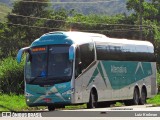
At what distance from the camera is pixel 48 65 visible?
24.3 meters

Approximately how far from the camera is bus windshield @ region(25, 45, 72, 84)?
2397 cm

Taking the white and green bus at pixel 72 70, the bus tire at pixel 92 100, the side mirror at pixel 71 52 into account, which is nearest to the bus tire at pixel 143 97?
the white and green bus at pixel 72 70

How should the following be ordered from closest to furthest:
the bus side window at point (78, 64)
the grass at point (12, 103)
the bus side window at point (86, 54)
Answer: the bus side window at point (78, 64), the bus side window at point (86, 54), the grass at point (12, 103)

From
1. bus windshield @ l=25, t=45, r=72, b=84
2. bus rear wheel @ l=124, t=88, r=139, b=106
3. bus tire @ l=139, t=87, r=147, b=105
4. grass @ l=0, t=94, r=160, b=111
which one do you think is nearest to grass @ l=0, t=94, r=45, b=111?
grass @ l=0, t=94, r=160, b=111

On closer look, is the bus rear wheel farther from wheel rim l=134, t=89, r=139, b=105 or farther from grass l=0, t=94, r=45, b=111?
grass l=0, t=94, r=45, b=111

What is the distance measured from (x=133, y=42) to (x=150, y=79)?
10.7ft

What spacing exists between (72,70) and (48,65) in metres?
1.17

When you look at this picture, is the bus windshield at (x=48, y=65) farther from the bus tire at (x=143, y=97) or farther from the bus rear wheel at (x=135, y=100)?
the bus tire at (x=143, y=97)

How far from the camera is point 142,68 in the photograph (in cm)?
3219

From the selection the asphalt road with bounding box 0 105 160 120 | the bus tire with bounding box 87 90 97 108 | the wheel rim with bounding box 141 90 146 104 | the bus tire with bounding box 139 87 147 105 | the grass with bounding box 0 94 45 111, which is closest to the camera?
the asphalt road with bounding box 0 105 160 120

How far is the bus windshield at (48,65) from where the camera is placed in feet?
78.6

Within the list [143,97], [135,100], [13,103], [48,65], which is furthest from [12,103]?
[143,97]

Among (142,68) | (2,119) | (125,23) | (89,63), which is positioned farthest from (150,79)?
(125,23)

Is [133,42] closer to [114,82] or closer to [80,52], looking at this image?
[114,82]
